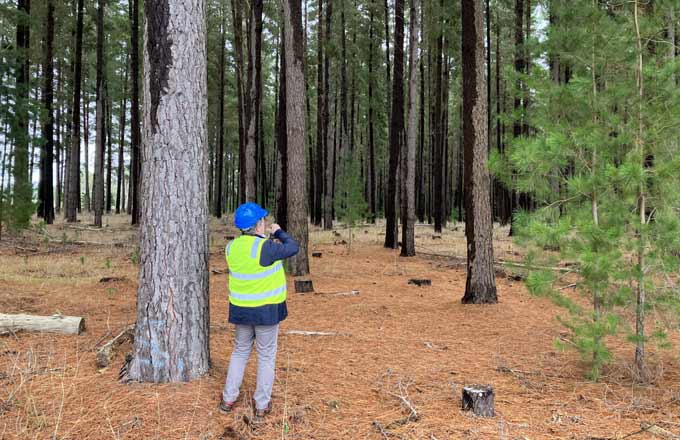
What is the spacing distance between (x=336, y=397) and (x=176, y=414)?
133 centimetres

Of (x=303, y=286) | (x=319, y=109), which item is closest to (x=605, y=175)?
(x=303, y=286)

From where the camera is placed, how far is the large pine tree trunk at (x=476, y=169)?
7859mm

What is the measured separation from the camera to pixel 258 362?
3.67 metres

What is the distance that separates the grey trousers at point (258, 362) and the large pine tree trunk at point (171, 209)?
22.7 inches

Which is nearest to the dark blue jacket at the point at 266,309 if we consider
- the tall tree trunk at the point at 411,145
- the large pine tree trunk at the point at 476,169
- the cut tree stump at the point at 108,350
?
the cut tree stump at the point at 108,350

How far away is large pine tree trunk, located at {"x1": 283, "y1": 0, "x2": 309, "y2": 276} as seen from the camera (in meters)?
10.0

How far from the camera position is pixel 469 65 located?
316 inches

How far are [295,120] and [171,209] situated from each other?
6423 mm

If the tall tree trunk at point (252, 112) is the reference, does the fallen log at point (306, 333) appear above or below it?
below

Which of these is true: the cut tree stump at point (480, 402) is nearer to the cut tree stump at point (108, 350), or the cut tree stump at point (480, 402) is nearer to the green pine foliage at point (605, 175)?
the green pine foliage at point (605, 175)

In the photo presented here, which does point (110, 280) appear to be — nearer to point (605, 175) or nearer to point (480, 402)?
point (480, 402)

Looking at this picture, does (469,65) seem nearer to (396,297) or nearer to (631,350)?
(396,297)

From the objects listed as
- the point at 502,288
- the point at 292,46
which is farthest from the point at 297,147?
the point at 502,288

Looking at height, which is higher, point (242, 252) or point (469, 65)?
point (469, 65)
